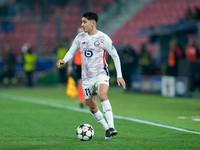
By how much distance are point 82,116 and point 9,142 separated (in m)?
4.59

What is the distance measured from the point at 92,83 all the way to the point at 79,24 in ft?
90.3

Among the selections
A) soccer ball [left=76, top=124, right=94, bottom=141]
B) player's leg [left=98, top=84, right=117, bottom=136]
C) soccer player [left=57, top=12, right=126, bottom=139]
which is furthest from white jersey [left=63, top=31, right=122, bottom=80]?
soccer ball [left=76, top=124, right=94, bottom=141]

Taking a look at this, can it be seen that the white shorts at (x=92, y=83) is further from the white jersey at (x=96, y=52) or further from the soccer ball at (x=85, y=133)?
the soccer ball at (x=85, y=133)

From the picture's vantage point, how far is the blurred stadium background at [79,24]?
92.9ft

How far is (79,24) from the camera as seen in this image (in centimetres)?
3578

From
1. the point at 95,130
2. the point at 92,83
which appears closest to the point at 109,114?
the point at 92,83

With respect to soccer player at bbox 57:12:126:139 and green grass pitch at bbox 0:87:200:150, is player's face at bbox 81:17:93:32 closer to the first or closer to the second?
soccer player at bbox 57:12:126:139

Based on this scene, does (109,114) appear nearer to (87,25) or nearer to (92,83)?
(92,83)

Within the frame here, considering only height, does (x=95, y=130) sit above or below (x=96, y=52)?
below

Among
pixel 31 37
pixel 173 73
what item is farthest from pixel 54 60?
pixel 173 73

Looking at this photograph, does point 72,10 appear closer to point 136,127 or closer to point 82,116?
point 82,116

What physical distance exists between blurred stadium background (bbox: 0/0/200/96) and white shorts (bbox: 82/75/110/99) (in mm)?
14596

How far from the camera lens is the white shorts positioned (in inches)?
332

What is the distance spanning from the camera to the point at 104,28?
1476 inches
